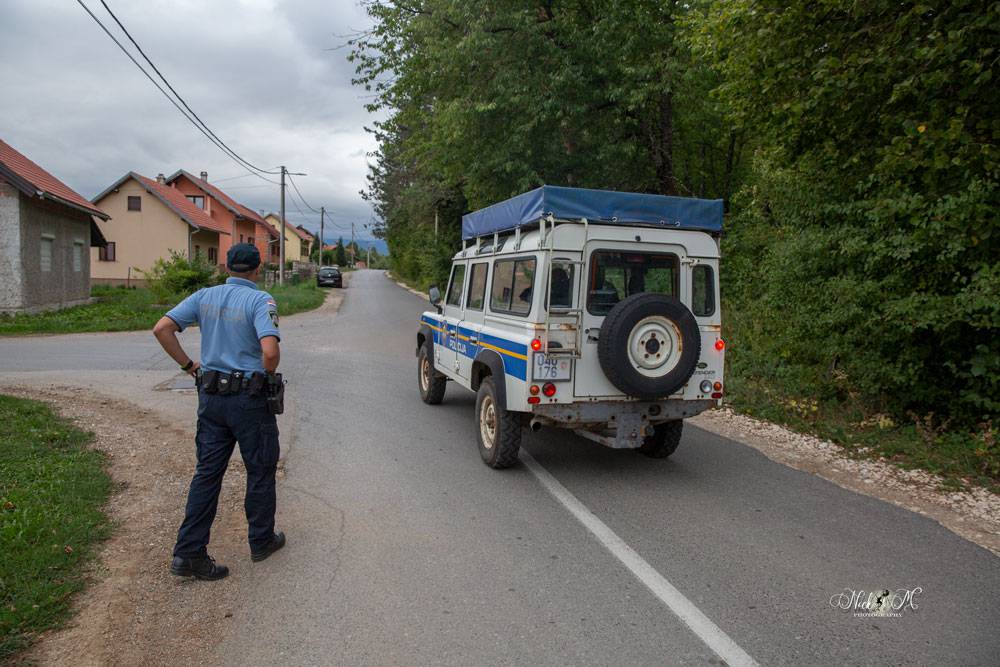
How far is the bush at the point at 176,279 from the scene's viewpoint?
2498cm

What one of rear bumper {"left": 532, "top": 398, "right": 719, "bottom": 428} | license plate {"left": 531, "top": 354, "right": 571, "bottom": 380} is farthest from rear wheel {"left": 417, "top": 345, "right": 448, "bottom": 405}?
license plate {"left": 531, "top": 354, "right": 571, "bottom": 380}

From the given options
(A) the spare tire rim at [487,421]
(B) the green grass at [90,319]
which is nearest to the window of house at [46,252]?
(B) the green grass at [90,319]

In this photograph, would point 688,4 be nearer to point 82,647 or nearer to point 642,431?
point 642,431

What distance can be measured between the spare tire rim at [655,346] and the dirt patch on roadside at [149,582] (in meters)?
3.14

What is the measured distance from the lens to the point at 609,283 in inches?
230

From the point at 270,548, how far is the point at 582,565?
188cm

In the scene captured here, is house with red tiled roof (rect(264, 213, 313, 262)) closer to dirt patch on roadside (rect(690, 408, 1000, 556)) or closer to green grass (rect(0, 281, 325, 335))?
green grass (rect(0, 281, 325, 335))

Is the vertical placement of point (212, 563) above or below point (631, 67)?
below

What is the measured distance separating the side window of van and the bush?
63.1 feet

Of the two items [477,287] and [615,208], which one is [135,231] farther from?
[615,208]

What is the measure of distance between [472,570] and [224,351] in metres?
1.92

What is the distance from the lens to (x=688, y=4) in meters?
14.4

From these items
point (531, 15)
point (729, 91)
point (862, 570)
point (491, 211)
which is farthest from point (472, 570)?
point (531, 15)

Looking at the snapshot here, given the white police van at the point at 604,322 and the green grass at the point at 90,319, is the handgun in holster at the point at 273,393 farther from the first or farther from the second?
the green grass at the point at 90,319
